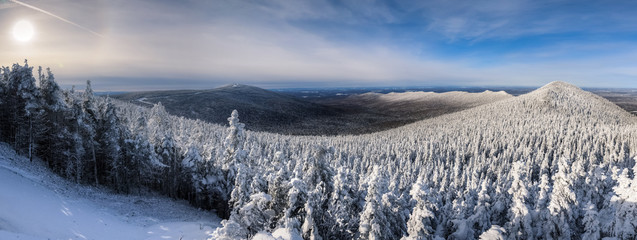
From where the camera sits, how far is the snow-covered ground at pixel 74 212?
2192cm

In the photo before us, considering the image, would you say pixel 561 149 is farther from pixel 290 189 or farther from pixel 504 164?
pixel 290 189

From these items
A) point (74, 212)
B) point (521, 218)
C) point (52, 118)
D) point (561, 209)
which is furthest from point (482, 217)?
point (52, 118)

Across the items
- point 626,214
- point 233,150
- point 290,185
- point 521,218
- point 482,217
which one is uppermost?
point 290,185

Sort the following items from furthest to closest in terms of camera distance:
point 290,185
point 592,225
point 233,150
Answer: point 233,150 < point 592,225 < point 290,185

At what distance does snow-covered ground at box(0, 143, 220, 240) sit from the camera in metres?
21.9

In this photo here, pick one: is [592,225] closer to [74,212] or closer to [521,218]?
[521,218]

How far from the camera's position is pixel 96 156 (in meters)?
41.9

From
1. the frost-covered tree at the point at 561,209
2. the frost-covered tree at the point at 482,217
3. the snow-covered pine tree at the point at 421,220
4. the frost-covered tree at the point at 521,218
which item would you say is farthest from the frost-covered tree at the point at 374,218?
the frost-covered tree at the point at 561,209

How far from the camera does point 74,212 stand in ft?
88.4

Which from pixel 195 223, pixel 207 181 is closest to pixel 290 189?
pixel 195 223

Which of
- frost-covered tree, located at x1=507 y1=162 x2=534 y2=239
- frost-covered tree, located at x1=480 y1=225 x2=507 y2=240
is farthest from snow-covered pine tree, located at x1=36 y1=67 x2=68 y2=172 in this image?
frost-covered tree, located at x1=507 y1=162 x2=534 y2=239

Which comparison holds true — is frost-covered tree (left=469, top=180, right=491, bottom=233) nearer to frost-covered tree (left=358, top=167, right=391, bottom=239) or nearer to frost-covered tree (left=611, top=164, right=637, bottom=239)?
frost-covered tree (left=611, top=164, right=637, bottom=239)

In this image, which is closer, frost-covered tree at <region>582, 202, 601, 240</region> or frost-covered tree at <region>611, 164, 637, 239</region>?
frost-covered tree at <region>611, 164, 637, 239</region>

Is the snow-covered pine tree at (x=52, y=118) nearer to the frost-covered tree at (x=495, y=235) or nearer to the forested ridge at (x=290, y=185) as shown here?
the forested ridge at (x=290, y=185)
